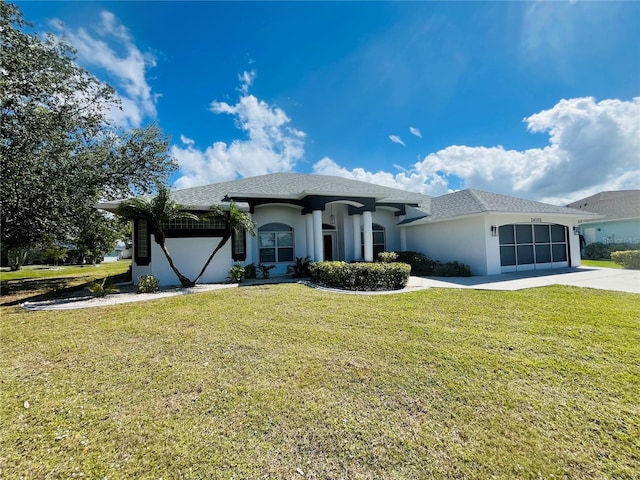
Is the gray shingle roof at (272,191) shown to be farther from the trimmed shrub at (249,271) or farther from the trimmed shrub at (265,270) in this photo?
the trimmed shrub at (265,270)

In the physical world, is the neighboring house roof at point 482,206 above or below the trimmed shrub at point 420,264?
above

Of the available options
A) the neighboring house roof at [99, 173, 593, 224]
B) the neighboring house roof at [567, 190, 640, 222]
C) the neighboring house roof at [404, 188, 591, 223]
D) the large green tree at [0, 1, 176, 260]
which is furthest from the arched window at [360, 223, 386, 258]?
the neighboring house roof at [567, 190, 640, 222]

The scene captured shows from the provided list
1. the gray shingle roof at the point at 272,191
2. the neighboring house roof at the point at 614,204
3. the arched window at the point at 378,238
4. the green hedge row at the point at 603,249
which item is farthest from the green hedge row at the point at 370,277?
the green hedge row at the point at 603,249

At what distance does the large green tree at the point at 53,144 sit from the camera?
11.0 m

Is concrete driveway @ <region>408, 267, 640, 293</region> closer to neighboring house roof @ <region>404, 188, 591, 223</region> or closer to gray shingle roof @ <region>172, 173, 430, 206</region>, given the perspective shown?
neighboring house roof @ <region>404, 188, 591, 223</region>

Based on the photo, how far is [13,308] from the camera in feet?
27.3

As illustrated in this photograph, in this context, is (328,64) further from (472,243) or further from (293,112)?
(472,243)

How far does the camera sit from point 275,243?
1466cm

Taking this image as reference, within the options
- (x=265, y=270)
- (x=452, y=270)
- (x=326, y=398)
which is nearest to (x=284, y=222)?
(x=265, y=270)

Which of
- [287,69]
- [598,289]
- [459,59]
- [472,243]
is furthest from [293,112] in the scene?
[598,289]

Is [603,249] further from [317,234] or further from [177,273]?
[177,273]

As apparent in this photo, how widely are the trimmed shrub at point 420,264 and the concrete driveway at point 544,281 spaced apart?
2.21m

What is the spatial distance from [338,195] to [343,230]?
130 inches

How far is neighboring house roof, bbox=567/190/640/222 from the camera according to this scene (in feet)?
71.8
